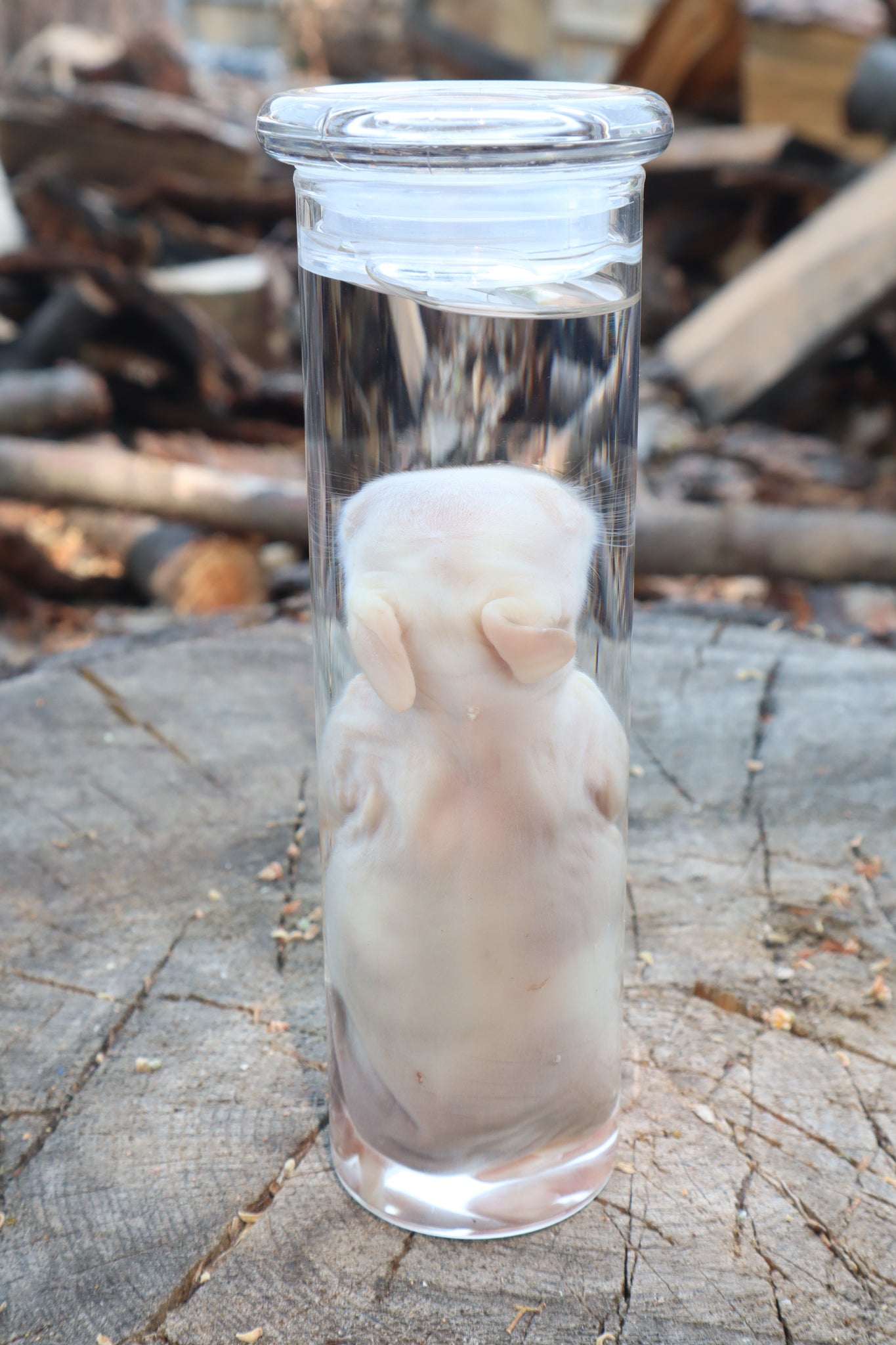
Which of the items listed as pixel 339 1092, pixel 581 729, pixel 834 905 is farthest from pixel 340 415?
pixel 834 905

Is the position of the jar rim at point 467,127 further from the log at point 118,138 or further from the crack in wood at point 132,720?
the log at point 118,138

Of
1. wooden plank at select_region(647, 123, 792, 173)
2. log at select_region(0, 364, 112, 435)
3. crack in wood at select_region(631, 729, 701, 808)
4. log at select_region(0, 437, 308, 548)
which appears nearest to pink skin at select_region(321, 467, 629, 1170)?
crack in wood at select_region(631, 729, 701, 808)

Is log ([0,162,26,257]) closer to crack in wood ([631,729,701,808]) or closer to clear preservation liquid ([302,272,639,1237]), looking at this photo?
crack in wood ([631,729,701,808])

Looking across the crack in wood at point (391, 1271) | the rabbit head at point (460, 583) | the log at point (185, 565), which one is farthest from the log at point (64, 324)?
the crack in wood at point (391, 1271)

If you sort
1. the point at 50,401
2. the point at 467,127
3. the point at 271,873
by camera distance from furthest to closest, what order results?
the point at 50,401
the point at 271,873
the point at 467,127

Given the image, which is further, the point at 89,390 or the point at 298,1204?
the point at 89,390

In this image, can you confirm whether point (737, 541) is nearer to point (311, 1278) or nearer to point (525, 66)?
point (311, 1278)

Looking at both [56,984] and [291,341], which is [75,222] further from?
[56,984]

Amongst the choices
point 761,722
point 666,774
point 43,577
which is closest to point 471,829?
point 666,774
